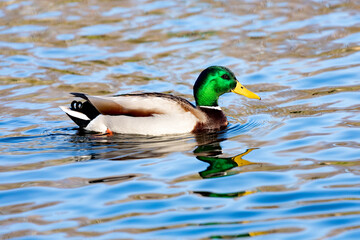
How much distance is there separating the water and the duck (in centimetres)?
21

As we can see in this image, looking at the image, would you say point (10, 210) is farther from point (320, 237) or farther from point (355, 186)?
point (355, 186)

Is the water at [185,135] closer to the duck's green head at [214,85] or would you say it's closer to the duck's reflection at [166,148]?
the duck's reflection at [166,148]

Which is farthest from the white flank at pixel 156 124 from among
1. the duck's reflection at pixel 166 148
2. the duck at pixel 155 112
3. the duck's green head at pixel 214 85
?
the duck's green head at pixel 214 85

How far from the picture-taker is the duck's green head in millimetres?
9430

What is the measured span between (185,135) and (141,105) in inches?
26.6

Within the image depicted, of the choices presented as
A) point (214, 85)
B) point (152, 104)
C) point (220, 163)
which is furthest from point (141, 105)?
point (220, 163)

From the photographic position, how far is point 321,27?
44.7 feet

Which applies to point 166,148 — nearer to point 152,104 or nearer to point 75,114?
point 152,104

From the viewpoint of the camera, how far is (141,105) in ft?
29.7

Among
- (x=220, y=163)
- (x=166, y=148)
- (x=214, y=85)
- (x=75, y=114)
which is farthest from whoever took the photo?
(x=214, y=85)

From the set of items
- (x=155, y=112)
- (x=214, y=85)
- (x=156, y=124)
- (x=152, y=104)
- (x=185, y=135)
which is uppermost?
(x=214, y=85)

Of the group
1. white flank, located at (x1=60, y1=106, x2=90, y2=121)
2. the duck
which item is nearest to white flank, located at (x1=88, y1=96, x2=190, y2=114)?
the duck

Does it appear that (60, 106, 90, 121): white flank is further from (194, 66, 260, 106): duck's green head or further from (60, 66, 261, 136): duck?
(194, 66, 260, 106): duck's green head

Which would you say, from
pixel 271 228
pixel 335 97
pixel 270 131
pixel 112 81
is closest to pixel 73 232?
pixel 271 228
